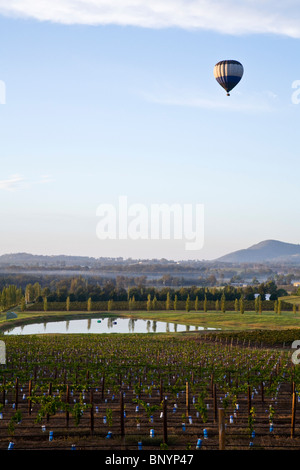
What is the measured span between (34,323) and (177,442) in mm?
78430

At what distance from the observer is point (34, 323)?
93.9 metres

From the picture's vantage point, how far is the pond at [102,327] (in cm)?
8394

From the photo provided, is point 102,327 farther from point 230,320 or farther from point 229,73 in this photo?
point 229,73

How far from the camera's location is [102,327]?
91375 millimetres

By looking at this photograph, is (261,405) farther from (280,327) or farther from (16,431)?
(280,327)

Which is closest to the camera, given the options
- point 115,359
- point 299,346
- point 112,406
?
point 112,406

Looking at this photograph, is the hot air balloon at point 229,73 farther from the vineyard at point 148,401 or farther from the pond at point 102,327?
the pond at point 102,327

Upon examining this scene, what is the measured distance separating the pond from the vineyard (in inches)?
1319

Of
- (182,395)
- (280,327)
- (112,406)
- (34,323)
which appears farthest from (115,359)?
(34,323)

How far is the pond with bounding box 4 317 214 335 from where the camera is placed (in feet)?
275

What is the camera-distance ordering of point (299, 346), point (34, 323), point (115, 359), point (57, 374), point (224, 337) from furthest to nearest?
point (34, 323)
point (224, 337)
point (299, 346)
point (115, 359)
point (57, 374)

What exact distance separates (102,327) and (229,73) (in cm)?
4631

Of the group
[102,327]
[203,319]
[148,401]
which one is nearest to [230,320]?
[203,319]

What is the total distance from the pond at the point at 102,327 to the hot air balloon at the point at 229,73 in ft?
119
